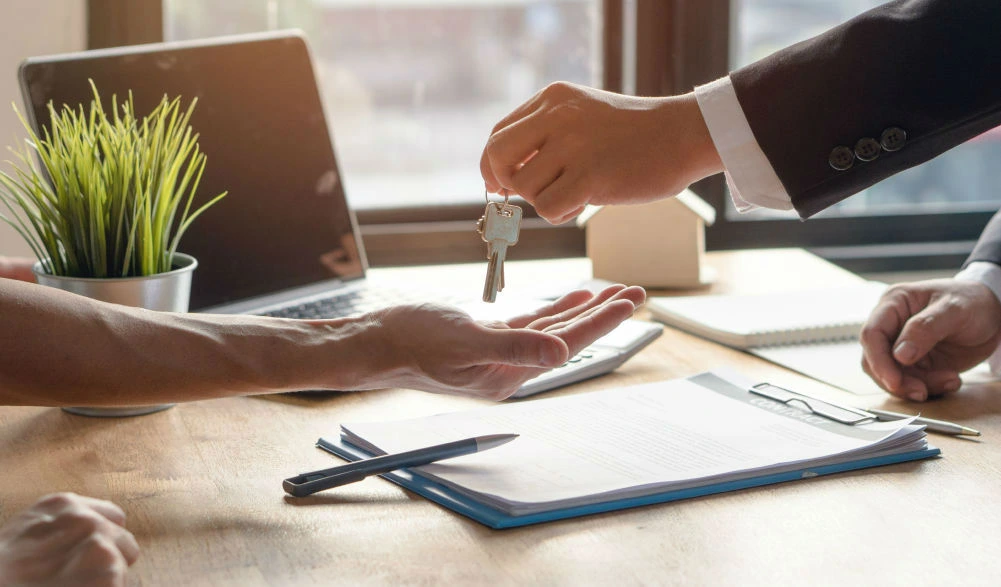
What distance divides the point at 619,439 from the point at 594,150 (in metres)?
0.28

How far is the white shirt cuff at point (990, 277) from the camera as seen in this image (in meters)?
1.30

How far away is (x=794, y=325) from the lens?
140 centimetres

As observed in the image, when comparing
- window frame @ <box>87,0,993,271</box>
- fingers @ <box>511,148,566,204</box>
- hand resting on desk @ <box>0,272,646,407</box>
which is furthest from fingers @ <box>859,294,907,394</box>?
window frame @ <box>87,0,993,271</box>

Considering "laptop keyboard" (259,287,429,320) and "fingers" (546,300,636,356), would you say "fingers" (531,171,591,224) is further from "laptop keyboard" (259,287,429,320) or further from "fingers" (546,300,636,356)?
"laptop keyboard" (259,287,429,320)

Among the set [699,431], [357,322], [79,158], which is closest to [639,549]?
[699,431]

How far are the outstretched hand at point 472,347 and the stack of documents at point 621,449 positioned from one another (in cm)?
5

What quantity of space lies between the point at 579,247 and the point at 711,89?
48.3 inches

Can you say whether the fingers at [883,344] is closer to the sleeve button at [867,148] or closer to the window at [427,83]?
the sleeve button at [867,148]

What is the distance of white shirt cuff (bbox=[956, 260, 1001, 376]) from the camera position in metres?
1.30

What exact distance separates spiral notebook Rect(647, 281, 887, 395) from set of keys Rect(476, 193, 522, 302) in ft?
1.34

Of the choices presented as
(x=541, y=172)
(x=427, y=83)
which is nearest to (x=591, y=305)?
(x=541, y=172)

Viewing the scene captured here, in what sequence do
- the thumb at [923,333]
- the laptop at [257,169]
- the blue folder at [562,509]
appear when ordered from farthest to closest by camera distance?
the laptop at [257,169] → the thumb at [923,333] → the blue folder at [562,509]

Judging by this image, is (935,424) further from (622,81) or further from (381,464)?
(622,81)

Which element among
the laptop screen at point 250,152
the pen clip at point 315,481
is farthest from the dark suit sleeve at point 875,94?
the laptop screen at point 250,152
